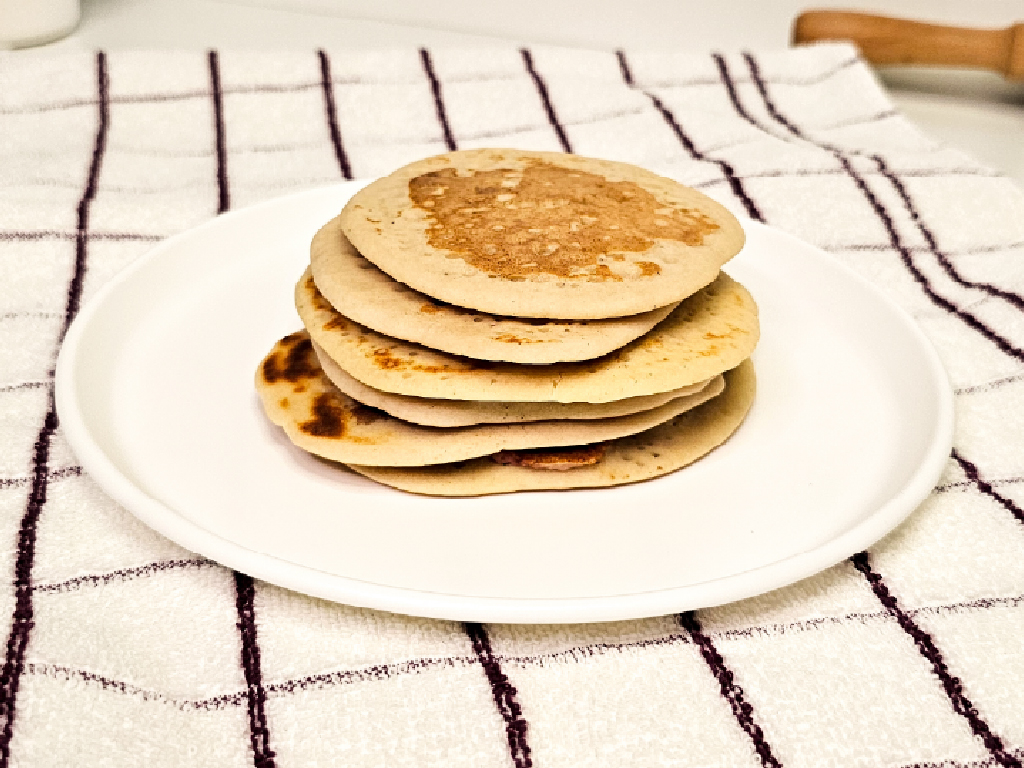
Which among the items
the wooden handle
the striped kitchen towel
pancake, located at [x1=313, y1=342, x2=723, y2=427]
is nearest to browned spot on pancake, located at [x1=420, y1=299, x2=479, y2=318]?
pancake, located at [x1=313, y1=342, x2=723, y2=427]

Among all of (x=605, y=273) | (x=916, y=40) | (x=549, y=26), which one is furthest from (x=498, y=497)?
(x=549, y=26)

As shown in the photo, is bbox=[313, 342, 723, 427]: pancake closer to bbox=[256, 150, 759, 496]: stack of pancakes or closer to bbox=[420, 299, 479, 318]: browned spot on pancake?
bbox=[256, 150, 759, 496]: stack of pancakes

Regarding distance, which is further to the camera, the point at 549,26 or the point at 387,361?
the point at 549,26

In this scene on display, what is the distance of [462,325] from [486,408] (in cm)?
10

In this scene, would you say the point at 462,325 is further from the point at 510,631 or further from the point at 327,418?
the point at 510,631

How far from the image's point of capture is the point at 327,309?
139 centimetres

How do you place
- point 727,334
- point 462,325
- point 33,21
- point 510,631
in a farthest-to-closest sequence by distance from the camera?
1. point 33,21
2. point 727,334
3. point 462,325
4. point 510,631

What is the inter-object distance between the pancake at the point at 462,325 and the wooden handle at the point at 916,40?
1910 mm

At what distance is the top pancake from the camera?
48.9 inches

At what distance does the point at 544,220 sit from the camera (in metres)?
1.40

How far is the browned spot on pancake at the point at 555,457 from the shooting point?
128 cm

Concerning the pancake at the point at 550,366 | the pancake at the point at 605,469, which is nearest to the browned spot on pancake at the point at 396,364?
the pancake at the point at 550,366

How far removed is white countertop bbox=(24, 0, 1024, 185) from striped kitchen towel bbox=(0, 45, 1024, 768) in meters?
1.07

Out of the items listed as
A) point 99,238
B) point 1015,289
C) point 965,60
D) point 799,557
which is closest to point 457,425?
point 799,557
